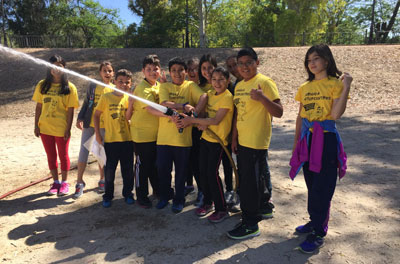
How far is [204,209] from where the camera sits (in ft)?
13.3

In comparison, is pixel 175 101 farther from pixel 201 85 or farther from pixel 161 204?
pixel 161 204

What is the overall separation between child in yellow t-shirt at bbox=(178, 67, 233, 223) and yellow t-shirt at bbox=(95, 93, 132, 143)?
3.40 feet

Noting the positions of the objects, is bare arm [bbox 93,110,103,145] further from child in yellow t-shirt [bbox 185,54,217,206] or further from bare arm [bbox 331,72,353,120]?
bare arm [bbox 331,72,353,120]

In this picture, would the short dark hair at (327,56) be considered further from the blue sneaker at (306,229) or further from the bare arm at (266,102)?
the blue sneaker at (306,229)

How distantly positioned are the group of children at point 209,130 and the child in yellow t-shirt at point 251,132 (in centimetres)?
1

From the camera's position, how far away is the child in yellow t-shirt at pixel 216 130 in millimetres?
3602

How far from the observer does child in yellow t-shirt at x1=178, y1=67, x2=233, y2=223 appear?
142 inches

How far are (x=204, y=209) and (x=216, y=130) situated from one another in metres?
1.10

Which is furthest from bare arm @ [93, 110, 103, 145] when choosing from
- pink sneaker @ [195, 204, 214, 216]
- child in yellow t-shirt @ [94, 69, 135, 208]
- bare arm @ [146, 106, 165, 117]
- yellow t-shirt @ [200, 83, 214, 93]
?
pink sneaker @ [195, 204, 214, 216]

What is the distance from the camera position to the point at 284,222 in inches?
149

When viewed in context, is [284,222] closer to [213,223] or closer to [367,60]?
[213,223]

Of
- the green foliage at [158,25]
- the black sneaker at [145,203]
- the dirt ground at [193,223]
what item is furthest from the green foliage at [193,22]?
the black sneaker at [145,203]

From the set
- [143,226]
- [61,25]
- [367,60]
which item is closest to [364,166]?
[143,226]

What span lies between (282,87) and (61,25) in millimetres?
34662
